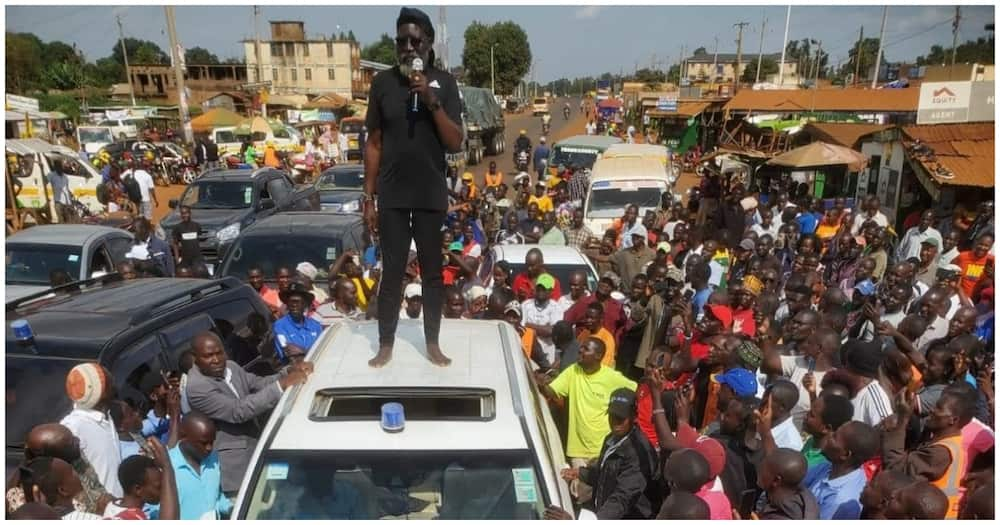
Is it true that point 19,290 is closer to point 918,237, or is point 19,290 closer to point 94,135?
point 918,237

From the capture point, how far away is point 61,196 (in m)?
15.3

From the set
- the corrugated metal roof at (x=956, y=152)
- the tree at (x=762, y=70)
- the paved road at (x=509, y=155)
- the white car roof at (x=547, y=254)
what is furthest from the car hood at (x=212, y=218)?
the tree at (x=762, y=70)

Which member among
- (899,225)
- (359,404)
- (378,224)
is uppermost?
(378,224)

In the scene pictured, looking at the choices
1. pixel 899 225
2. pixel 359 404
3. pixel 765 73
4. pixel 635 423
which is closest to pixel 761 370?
pixel 635 423

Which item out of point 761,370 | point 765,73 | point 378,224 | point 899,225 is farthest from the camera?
point 765,73

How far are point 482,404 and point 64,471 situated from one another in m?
1.73

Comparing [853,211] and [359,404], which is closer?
[359,404]

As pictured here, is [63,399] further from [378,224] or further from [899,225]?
[899,225]

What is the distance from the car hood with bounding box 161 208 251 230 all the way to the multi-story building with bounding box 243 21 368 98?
207 ft

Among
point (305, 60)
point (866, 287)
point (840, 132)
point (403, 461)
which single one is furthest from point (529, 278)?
point (305, 60)

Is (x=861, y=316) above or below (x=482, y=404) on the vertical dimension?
below

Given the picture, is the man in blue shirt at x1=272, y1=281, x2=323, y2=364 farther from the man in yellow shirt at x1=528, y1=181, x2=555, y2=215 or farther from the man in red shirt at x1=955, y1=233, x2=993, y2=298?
the man in yellow shirt at x1=528, y1=181, x2=555, y2=215

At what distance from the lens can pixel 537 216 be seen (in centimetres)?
1080

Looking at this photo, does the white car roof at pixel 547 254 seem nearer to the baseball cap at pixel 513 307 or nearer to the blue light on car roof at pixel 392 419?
the baseball cap at pixel 513 307
